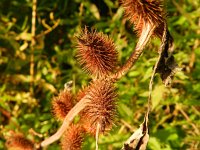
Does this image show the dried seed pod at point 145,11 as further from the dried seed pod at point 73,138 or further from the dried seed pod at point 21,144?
the dried seed pod at point 21,144

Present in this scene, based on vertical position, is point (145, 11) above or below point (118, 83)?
above

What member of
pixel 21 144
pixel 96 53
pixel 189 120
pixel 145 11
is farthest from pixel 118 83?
pixel 145 11

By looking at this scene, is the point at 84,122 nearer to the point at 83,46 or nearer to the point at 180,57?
the point at 83,46

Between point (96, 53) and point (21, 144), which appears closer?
point (96, 53)

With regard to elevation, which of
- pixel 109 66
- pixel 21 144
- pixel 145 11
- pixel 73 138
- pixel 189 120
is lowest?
pixel 189 120

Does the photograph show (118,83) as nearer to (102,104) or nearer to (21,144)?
(21,144)

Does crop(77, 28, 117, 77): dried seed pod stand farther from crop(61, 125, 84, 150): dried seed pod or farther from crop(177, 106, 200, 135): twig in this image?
crop(177, 106, 200, 135): twig
